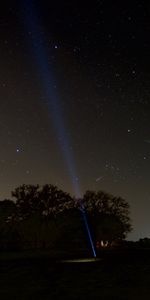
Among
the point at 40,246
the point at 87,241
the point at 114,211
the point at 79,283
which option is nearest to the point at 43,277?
the point at 79,283

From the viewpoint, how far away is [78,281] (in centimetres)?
2006

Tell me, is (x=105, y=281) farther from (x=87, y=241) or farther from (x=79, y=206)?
(x=79, y=206)

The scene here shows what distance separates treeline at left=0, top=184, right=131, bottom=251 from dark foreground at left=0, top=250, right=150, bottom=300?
92.0 feet

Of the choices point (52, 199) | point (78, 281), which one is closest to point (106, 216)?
point (52, 199)

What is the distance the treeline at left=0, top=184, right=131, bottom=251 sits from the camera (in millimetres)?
54625

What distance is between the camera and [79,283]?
1959 cm

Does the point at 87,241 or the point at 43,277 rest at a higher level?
the point at 87,241

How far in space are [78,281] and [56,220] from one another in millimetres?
39769

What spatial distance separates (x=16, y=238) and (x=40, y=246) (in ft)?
10.5

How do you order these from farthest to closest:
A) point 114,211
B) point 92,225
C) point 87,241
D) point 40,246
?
point 114,211, point 92,225, point 87,241, point 40,246

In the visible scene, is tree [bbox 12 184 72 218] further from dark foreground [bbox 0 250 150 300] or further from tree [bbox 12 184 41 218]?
dark foreground [bbox 0 250 150 300]

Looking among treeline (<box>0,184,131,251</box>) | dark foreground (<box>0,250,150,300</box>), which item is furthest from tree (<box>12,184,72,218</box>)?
dark foreground (<box>0,250,150,300</box>)

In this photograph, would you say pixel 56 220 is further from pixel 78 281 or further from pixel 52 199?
pixel 78 281

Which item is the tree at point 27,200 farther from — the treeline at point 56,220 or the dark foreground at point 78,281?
the dark foreground at point 78,281
